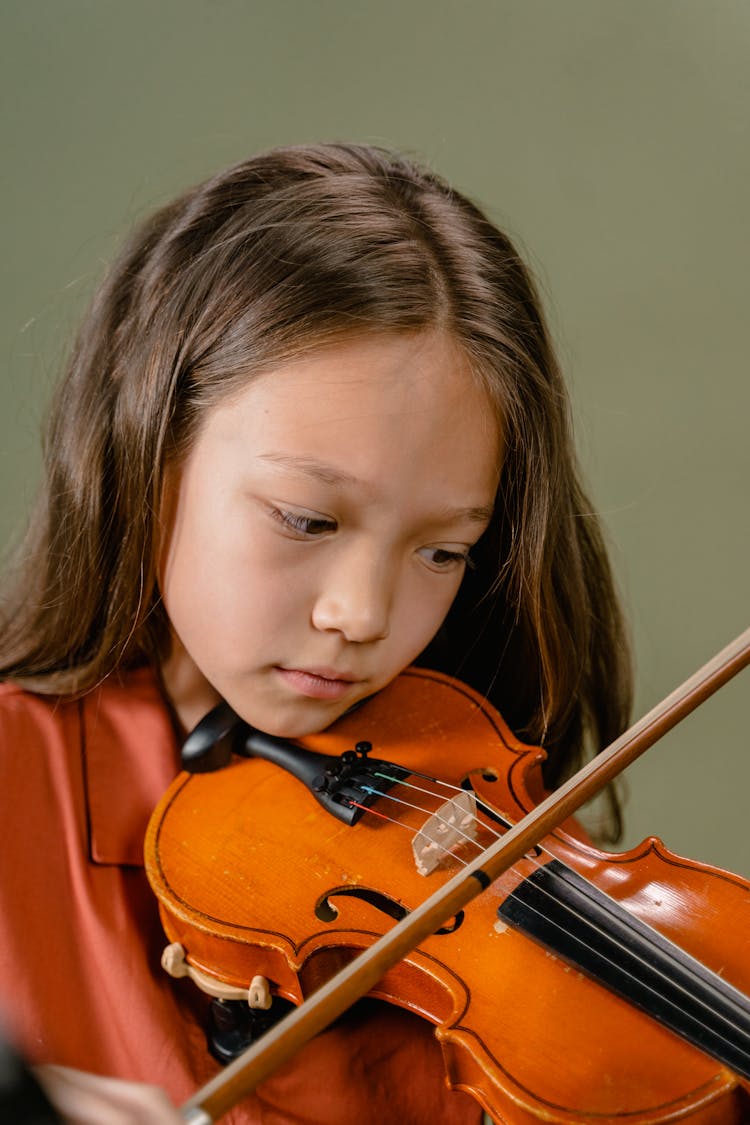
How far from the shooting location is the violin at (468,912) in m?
0.52

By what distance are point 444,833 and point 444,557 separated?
0.15m

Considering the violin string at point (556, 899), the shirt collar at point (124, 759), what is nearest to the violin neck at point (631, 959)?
the violin string at point (556, 899)

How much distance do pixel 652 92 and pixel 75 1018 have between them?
944 millimetres

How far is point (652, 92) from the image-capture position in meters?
1.16

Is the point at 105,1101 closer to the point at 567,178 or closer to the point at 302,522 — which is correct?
the point at 302,522

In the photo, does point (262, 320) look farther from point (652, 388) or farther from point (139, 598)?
point (652, 388)

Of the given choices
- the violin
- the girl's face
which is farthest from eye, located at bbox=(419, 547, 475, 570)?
the violin

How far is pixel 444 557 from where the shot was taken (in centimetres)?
68

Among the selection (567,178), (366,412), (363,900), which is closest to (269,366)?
(366,412)

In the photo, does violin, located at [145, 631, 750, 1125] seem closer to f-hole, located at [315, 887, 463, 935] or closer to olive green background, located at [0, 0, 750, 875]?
f-hole, located at [315, 887, 463, 935]

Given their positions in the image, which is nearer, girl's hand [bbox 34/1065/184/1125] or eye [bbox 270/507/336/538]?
girl's hand [bbox 34/1065/184/1125]

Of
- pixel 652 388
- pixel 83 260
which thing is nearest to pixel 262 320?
pixel 83 260

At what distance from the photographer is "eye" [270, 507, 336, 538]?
0.62 m

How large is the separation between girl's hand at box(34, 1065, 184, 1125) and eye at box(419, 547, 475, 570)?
0.32 meters
